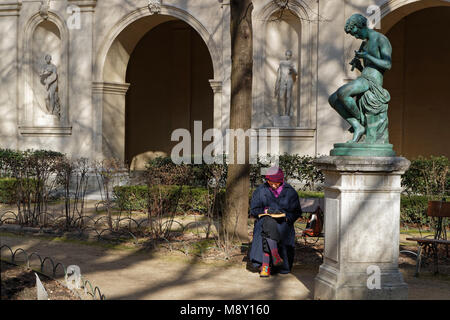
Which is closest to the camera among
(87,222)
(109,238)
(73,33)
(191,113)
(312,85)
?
(109,238)

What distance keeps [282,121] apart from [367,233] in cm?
928

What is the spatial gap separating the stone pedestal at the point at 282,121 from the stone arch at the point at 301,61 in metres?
0.24

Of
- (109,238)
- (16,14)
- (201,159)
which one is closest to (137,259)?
(109,238)

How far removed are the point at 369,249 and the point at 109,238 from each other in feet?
16.0

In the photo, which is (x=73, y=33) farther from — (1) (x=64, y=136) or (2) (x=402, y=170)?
(2) (x=402, y=170)

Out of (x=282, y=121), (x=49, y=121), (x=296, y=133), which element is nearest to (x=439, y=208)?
(x=296, y=133)

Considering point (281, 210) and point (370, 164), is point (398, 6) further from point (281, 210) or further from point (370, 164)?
point (370, 164)

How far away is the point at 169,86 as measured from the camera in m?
21.5

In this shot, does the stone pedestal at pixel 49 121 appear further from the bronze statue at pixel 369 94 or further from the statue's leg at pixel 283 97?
the bronze statue at pixel 369 94

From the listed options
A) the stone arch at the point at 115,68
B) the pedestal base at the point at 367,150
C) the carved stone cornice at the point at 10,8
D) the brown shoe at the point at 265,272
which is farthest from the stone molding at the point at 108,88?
the pedestal base at the point at 367,150

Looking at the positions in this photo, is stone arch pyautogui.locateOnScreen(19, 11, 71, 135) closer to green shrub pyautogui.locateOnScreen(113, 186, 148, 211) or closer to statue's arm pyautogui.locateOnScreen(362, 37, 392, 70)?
green shrub pyautogui.locateOnScreen(113, 186, 148, 211)

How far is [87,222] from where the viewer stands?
1095 centimetres

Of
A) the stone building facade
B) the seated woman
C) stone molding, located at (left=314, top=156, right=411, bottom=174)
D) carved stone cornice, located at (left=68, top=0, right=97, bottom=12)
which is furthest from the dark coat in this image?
carved stone cornice, located at (left=68, top=0, right=97, bottom=12)

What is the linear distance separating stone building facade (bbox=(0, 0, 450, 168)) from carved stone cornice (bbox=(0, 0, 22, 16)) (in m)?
0.04
